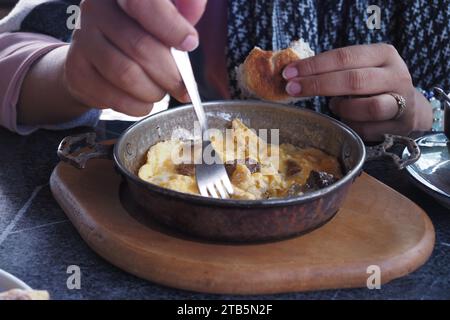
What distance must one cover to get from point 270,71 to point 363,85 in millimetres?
209

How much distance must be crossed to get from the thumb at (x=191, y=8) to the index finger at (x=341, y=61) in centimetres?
27

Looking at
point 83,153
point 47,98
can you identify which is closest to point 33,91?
point 47,98

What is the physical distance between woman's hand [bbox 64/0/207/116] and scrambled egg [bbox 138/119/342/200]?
108mm

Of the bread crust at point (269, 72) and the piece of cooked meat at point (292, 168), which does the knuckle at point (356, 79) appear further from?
the piece of cooked meat at point (292, 168)

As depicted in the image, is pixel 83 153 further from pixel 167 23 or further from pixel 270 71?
pixel 270 71

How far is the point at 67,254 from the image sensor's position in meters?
0.85

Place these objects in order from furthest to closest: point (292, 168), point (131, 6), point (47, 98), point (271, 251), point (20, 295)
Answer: point (47, 98) → point (292, 168) → point (131, 6) → point (271, 251) → point (20, 295)

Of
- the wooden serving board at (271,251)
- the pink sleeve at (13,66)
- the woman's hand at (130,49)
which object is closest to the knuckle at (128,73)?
the woman's hand at (130,49)

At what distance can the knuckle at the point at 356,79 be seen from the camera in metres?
1.17

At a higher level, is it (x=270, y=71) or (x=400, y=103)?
(x=270, y=71)

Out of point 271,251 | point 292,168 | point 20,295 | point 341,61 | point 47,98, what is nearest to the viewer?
point 20,295

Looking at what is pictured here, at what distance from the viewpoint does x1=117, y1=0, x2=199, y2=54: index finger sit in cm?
89

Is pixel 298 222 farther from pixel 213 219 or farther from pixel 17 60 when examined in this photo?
pixel 17 60

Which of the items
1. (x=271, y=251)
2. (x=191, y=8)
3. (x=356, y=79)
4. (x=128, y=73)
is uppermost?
(x=191, y=8)
